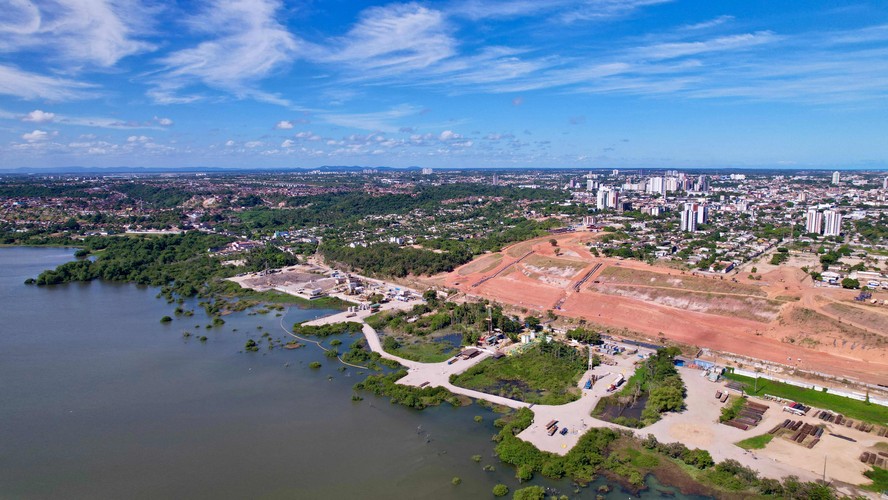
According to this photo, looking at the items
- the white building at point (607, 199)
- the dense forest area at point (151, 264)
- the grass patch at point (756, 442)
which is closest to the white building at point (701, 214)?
the white building at point (607, 199)

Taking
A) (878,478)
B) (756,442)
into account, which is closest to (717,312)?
(756,442)

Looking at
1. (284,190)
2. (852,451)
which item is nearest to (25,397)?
(852,451)

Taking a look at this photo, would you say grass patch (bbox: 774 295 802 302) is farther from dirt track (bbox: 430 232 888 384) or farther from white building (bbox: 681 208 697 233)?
white building (bbox: 681 208 697 233)

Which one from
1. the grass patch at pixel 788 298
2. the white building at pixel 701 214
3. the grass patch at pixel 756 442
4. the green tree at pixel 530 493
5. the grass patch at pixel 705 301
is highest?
the white building at pixel 701 214

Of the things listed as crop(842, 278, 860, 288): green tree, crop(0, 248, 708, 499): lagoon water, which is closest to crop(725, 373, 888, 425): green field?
crop(0, 248, 708, 499): lagoon water

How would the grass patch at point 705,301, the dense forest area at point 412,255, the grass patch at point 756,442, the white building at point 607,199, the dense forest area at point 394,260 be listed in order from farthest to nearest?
the white building at point 607,199, the dense forest area at point 412,255, the dense forest area at point 394,260, the grass patch at point 705,301, the grass patch at point 756,442

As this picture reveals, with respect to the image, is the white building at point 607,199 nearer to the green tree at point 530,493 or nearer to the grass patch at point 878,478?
the grass patch at point 878,478
